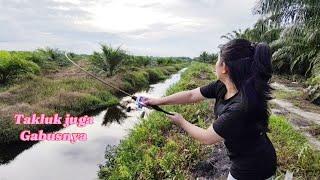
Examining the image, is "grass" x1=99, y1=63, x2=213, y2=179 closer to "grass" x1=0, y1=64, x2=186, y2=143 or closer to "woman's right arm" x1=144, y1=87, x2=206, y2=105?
"woman's right arm" x1=144, y1=87, x2=206, y2=105

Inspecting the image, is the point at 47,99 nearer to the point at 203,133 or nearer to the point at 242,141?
the point at 203,133

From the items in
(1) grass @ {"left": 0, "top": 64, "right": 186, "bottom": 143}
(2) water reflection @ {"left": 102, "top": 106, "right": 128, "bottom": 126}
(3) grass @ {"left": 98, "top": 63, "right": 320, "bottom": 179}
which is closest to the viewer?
(3) grass @ {"left": 98, "top": 63, "right": 320, "bottom": 179}

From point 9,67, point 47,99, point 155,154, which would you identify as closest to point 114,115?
point 47,99

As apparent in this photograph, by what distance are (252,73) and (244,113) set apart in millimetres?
295

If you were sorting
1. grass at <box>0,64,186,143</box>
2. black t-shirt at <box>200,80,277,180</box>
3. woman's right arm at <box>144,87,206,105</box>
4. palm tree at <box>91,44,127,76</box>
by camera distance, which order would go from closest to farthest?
black t-shirt at <box>200,80,277,180</box>, woman's right arm at <box>144,87,206,105</box>, grass at <box>0,64,186,143</box>, palm tree at <box>91,44,127,76</box>

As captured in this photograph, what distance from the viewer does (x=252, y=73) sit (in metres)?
2.88

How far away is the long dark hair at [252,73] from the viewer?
2854 millimetres

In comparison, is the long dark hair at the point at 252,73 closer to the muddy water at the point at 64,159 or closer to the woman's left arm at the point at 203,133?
the woman's left arm at the point at 203,133

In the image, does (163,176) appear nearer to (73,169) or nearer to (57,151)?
(73,169)

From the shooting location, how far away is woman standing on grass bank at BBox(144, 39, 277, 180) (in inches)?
111

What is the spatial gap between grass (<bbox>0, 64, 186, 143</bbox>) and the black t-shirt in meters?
9.57

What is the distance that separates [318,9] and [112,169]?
733 cm

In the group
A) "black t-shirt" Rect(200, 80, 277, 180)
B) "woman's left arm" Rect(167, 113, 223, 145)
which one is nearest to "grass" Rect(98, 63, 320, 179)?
"black t-shirt" Rect(200, 80, 277, 180)

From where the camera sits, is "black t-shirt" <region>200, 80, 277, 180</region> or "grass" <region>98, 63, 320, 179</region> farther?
"grass" <region>98, 63, 320, 179</region>
